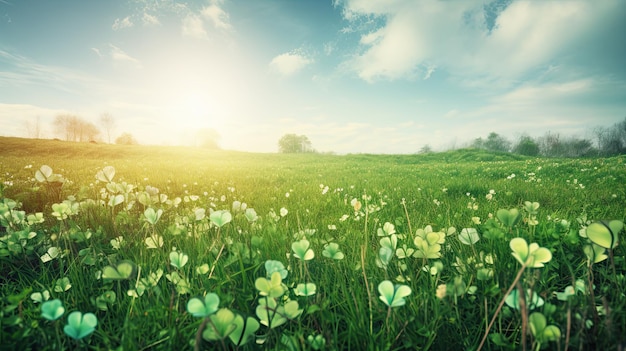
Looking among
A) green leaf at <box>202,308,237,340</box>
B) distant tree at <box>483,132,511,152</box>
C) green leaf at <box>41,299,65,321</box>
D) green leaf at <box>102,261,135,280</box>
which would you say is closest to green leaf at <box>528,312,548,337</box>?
green leaf at <box>202,308,237,340</box>

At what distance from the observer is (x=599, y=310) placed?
118 cm

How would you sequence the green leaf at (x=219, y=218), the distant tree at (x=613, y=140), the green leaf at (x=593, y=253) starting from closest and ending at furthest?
the green leaf at (x=593, y=253) → the green leaf at (x=219, y=218) → the distant tree at (x=613, y=140)

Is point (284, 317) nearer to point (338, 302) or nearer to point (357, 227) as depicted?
point (338, 302)

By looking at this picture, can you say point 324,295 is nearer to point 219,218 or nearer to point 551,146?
point 219,218

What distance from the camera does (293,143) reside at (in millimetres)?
101188

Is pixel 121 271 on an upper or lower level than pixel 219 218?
lower

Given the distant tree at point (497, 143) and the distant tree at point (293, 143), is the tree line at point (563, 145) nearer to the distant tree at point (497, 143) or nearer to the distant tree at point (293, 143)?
the distant tree at point (497, 143)

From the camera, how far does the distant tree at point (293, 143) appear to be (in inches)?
3969

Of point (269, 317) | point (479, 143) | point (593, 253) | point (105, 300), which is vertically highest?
point (479, 143)

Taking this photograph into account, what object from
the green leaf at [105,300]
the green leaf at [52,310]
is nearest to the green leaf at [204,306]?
the green leaf at [52,310]

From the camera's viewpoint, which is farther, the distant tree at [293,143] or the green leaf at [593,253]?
the distant tree at [293,143]

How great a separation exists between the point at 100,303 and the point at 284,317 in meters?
0.95

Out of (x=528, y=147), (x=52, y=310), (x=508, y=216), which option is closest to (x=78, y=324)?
(x=52, y=310)

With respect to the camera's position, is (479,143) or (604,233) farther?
(479,143)
